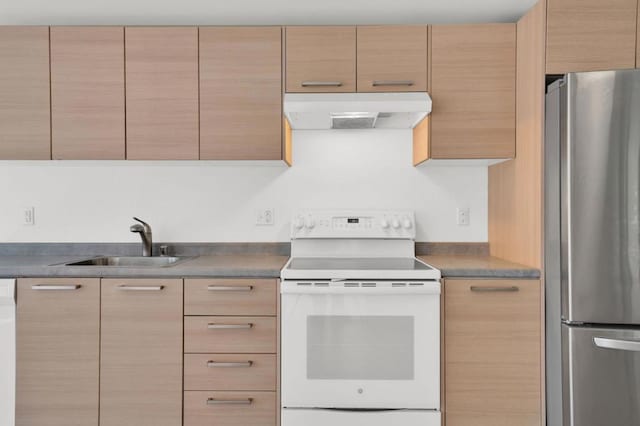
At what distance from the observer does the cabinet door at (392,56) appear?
2064 mm

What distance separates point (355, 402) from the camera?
1814 millimetres

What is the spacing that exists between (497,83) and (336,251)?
1.22m

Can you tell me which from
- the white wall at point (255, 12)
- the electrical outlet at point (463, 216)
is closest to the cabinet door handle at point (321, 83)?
the white wall at point (255, 12)

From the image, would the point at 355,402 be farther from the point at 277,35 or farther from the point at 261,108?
the point at 277,35

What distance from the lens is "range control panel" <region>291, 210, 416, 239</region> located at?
2.31m

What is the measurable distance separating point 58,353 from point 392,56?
6.93 feet

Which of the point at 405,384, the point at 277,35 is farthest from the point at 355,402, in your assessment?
the point at 277,35

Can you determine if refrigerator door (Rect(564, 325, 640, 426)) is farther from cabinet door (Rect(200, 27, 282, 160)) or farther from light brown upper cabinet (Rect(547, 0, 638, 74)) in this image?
cabinet door (Rect(200, 27, 282, 160))

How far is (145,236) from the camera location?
2.34 m

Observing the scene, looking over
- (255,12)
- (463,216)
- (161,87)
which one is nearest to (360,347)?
(463,216)

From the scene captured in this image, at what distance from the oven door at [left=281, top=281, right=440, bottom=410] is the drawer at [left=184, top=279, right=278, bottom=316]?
0.36ft

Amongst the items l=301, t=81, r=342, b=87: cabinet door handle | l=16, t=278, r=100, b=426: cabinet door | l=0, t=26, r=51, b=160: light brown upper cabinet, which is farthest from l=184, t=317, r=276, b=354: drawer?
l=0, t=26, r=51, b=160: light brown upper cabinet

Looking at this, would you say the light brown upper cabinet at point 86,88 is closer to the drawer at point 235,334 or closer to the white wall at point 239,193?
the white wall at point 239,193

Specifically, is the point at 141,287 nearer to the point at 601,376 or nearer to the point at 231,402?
the point at 231,402
